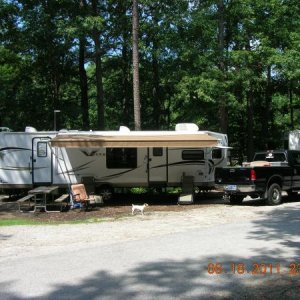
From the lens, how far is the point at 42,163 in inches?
722

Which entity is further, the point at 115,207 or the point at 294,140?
the point at 294,140

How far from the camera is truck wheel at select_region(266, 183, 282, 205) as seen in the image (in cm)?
1623

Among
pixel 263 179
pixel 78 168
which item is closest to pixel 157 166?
pixel 78 168

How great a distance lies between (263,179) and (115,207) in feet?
17.5

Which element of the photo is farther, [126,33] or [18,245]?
[126,33]

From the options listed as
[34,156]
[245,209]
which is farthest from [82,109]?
[245,209]

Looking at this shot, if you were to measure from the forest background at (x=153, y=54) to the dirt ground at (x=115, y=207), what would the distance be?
653cm

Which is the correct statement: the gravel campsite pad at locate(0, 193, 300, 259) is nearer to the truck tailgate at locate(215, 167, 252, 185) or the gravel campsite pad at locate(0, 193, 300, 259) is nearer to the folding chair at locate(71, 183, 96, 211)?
the folding chair at locate(71, 183, 96, 211)

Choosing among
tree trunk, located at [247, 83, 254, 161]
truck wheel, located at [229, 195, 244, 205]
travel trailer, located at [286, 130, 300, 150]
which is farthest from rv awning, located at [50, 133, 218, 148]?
tree trunk, located at [247, 83, 254, 161]

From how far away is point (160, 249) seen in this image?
8.57m

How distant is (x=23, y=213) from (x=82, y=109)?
14.9m

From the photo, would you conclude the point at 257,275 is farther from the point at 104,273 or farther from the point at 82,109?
the point at 82,109
